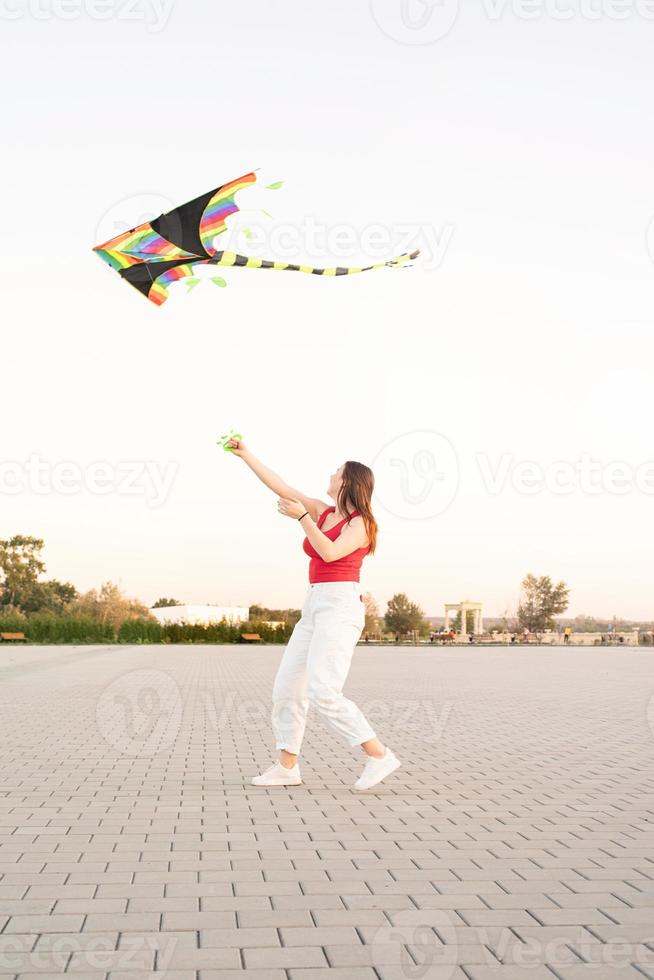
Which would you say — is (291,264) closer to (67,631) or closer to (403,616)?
(67,631)

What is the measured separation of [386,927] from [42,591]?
68.5 metres

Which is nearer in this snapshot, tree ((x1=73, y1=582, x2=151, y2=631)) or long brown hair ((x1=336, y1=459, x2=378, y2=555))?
long brown hair ((x1=336, y1=459, x2=378, y2=555))

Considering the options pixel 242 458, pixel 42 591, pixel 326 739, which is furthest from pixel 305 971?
pixel 42 591

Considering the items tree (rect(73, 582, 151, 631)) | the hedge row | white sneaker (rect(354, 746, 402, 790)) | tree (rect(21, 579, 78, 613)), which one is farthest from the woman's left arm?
tree (rect(21, 579, 78, 613))

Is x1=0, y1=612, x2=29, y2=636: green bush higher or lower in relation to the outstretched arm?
lower

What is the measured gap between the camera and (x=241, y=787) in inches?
252

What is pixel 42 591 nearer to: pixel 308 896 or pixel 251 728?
pixel 251 728

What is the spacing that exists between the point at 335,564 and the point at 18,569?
6455 cm

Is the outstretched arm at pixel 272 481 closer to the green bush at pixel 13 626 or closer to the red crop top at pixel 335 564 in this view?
the red crop top at pixel 335 564

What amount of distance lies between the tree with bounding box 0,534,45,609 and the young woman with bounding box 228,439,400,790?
6356cm

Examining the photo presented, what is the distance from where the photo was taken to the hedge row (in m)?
36.6

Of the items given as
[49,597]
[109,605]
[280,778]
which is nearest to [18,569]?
[49,597]

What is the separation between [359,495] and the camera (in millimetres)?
6188

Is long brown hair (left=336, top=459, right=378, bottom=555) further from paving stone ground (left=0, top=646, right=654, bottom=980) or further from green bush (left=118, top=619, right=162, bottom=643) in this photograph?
green bush (left=118, top=619, right=162, bottom=643)
